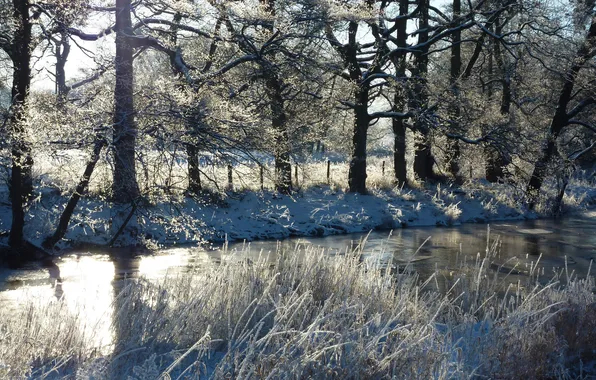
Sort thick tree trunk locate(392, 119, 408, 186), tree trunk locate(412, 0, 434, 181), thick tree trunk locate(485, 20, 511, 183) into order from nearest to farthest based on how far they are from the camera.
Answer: tree trunk locate(412, 0, 434, 181) < thick tree trunk locate(392, 119, 408, 186) < thick tree trunk locate(485, 20, 511, 183)

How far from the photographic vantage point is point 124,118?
1271cm

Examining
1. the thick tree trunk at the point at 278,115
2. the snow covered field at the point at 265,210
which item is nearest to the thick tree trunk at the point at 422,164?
the snow covered field at the point at 265,210

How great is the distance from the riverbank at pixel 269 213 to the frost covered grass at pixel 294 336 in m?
6.14

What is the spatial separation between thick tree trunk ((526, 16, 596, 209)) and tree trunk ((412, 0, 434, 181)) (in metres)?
4.15

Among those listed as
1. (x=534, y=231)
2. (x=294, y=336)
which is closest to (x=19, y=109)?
(x=294, y=336)

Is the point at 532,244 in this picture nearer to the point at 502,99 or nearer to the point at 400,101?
the point at 400,101

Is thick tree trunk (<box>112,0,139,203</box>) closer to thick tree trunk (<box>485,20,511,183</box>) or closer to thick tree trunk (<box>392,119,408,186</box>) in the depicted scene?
thick tree trunk (<box>392,119,408,186</box>)

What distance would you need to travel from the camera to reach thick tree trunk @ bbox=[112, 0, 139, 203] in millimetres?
12742

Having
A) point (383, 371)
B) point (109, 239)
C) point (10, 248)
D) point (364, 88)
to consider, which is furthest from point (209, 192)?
point (383, 371)

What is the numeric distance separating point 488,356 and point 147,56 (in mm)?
17798

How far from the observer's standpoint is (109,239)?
620 inches

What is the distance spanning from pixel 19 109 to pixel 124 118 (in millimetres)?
2113

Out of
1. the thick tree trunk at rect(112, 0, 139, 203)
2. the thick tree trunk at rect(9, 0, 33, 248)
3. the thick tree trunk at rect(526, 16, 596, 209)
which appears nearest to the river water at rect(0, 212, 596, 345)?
the thick tree trunk at rect(9, 0, 33, 248)

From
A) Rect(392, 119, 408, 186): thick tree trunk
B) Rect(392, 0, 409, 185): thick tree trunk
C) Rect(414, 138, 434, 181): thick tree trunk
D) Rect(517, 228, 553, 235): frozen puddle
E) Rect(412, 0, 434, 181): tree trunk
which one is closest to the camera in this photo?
Rect(517, 228, 553, 235): frozen puddle
